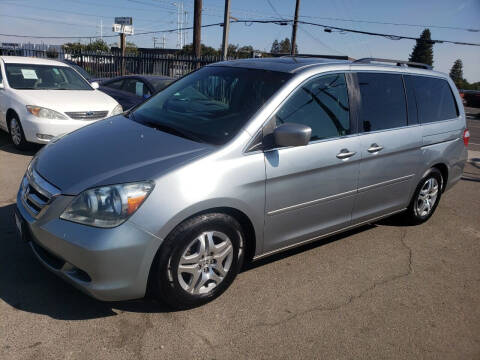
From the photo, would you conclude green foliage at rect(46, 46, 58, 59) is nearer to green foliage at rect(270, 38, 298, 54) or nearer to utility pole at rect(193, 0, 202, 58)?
utility pole at rect(193, 0, 202, 58)

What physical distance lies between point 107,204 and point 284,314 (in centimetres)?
142

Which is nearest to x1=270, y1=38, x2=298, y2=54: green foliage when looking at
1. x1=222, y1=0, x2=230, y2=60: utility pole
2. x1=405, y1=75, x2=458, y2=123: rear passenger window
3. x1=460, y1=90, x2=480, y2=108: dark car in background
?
x1=460, y1=90, x2=480, y2=108: dark car in background

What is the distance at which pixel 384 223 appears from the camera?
16.2 ft

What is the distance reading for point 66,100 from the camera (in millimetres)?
6836

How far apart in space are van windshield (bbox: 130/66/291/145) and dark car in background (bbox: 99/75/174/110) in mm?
4740

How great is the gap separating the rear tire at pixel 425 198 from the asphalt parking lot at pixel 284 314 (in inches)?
26.5

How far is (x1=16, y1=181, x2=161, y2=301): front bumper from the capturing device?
2.48 meters

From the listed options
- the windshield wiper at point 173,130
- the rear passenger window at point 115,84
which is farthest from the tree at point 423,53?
the windshield wiper at point 173,130

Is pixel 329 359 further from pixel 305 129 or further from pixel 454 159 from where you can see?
pixel 454 159

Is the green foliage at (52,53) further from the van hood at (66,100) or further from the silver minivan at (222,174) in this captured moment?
the silver minivan at (222,174)

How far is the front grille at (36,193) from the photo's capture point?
2.73 meters

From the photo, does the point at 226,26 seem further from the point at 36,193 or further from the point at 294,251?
the point at 36,193

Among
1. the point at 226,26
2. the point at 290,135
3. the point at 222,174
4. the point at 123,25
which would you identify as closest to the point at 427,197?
the point at 290,135

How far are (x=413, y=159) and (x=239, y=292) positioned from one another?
90.0 inches
